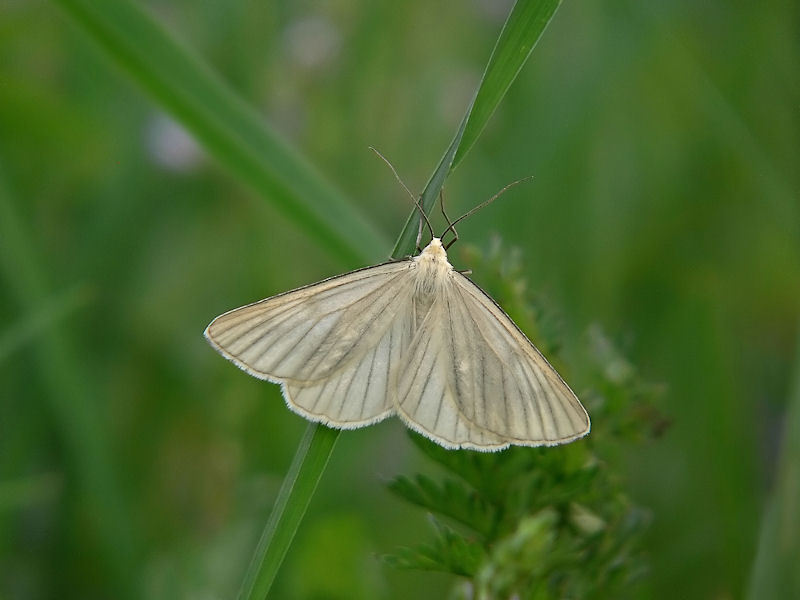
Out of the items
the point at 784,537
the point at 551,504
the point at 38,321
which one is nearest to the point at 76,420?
the point at 38,321

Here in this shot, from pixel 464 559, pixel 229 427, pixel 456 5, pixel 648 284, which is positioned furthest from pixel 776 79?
pixel 464 559

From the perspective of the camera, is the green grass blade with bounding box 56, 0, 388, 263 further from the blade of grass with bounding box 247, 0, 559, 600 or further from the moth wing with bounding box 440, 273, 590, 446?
the blade of grass with bounding box 247, 0, 559, 600

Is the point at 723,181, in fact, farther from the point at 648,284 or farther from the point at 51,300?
the point at 51,300

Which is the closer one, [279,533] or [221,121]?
[279,533]

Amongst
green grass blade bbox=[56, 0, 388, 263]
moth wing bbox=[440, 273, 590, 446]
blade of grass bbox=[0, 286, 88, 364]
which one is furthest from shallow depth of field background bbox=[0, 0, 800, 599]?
green grass blade bbox=[56, 0, 388, 263]

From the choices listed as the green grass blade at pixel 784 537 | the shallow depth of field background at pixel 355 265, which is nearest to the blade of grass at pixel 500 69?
the shallow depth of field background at pixel 355 265

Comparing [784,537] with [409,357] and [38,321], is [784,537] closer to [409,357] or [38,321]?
[409,357]
